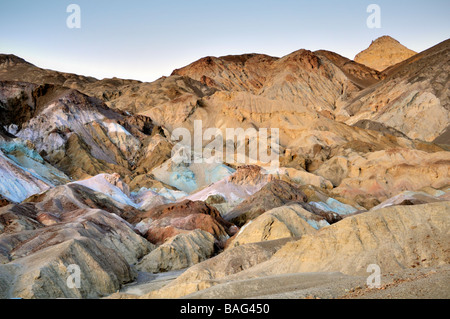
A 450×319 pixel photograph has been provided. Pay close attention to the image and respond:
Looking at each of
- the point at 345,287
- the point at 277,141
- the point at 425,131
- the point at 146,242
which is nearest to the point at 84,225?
the point at 146,242

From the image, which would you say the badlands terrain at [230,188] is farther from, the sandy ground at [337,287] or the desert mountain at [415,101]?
the desert mountain at [415,101]

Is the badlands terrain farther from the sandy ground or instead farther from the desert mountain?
the desert mountain

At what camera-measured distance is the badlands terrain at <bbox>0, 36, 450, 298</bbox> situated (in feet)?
85.7

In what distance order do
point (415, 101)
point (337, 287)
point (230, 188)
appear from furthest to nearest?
point (415, 101), point (230, 188), point (337, 287)

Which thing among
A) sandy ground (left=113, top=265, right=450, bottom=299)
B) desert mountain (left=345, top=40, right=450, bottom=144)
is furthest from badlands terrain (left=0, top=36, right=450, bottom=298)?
desert mountain (left=345, top=40, right=450, bottom=144)

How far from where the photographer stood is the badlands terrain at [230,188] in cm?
2611

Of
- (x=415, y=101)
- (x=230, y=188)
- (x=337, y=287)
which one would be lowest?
(x=230, y=188)

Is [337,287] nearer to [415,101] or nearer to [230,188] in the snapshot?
[230,188]

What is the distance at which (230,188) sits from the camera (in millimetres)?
78375

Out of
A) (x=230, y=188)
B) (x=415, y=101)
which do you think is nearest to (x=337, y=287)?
(x=230, y=188)

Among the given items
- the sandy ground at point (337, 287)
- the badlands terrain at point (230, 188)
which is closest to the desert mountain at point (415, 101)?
the badlands terrain at point (230, 188)

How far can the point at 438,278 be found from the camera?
16.0m
